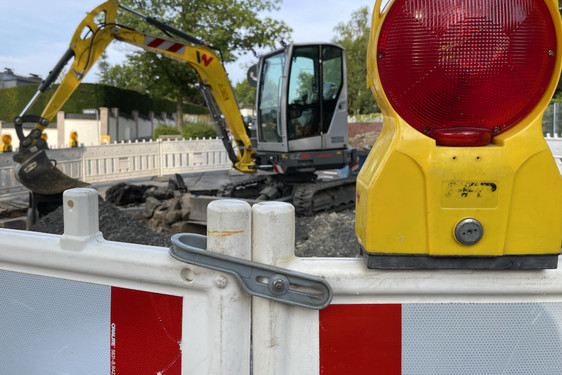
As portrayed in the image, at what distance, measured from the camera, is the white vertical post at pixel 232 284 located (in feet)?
3.45

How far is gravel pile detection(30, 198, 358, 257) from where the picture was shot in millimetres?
6176

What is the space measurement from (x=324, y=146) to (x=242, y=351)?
8.06 m

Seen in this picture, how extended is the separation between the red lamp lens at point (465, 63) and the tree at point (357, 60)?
42.0 metres

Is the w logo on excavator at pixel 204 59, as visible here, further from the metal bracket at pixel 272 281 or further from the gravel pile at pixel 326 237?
the metal bracket at pixel 272 281

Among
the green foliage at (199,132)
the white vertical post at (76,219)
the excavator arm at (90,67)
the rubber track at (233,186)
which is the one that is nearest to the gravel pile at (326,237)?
the rubber track at (233,186)

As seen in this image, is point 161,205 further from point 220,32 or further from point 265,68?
point 220,32

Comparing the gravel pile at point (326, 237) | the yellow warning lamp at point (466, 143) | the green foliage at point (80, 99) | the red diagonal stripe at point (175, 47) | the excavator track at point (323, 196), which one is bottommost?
the gravel pile at point (326, 237)

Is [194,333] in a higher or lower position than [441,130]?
lower

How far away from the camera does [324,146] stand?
9.03 metres

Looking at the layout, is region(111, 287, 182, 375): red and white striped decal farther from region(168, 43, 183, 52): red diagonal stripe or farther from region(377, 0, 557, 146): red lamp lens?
region(168, 43, 183, 52): red diagonal stripe

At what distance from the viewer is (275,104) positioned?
29.9 ft

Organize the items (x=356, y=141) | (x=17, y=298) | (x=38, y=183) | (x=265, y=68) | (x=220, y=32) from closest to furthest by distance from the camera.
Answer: (x=17, y=298) < (x=38, y=183) < (x=265, y=68) < (x=220, y=32) < (x=356, y=141)

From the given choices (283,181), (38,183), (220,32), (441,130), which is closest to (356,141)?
(220,32)

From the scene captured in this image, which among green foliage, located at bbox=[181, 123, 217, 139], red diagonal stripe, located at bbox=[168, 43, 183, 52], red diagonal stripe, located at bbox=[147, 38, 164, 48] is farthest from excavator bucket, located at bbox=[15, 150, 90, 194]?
green foliage, located at bbox=[181, 123, 217, 139]
